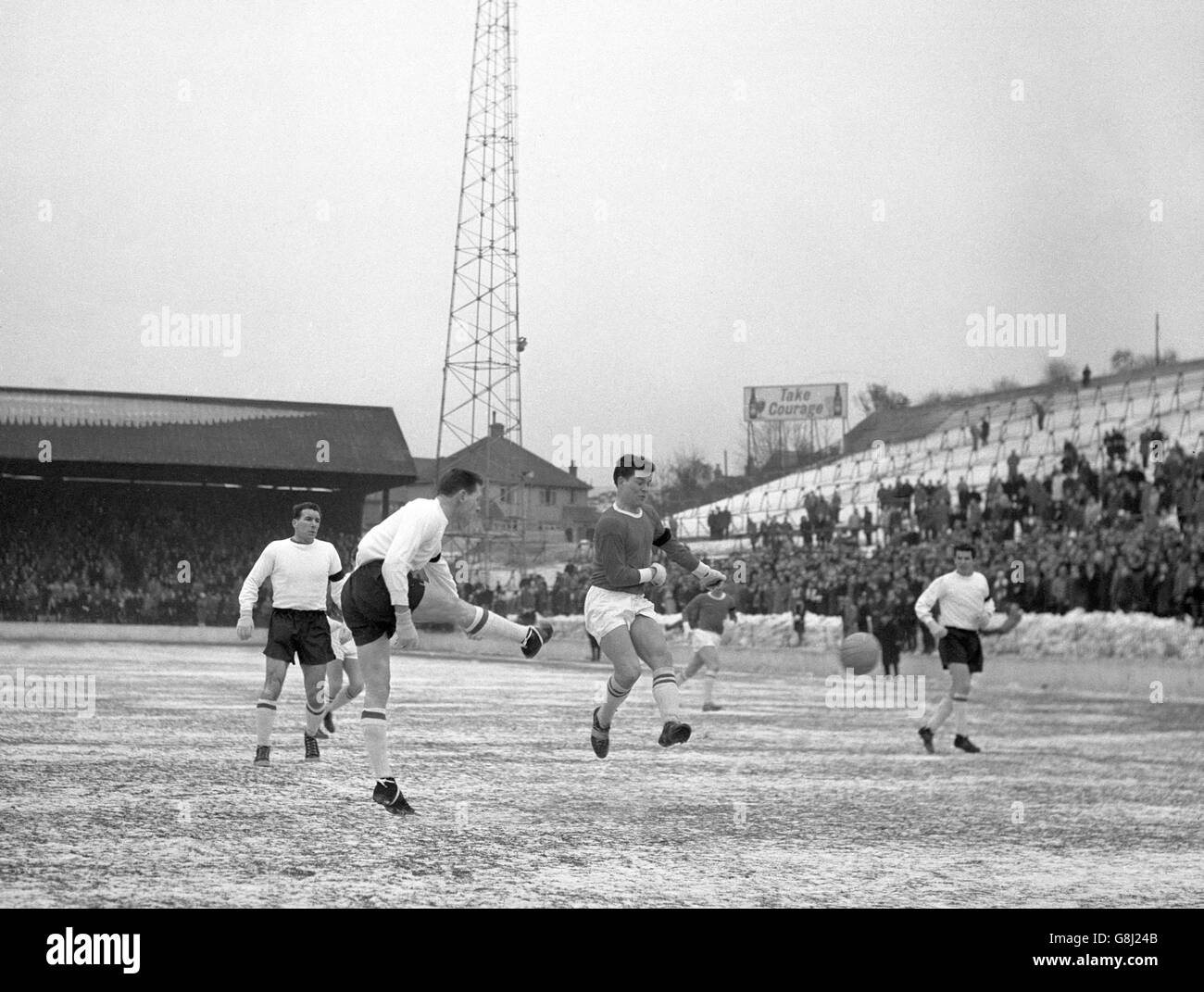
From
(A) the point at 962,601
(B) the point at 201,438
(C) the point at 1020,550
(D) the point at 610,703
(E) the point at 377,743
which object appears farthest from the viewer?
(B) the point at 201,438

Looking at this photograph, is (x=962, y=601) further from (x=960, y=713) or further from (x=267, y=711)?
(x=267, y=711)

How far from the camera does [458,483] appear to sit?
978 cm

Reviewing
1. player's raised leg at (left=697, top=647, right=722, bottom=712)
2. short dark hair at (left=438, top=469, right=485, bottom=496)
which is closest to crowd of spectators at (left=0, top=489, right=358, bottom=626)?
player's raised leg at (left=697, top=647, right=722, bottom=712)

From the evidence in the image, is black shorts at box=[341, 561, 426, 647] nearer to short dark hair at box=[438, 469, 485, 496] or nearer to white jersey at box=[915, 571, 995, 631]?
short dark hair at box=[438, 469, 485, 496]

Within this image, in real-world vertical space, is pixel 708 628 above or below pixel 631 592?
below

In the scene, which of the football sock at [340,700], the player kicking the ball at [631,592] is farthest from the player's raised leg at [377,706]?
the football sock at [340,700]

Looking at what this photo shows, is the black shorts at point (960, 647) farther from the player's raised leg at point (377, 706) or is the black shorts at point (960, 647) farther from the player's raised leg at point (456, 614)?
the player's raised leg at point (377, 706)

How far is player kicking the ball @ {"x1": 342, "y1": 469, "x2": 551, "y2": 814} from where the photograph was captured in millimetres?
9625

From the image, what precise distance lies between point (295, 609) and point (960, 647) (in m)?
6.63

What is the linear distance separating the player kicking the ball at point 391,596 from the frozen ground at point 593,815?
59cm

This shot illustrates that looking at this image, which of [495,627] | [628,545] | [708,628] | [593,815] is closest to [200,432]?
[708,628]

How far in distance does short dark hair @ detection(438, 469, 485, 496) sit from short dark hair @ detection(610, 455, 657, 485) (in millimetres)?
1057
